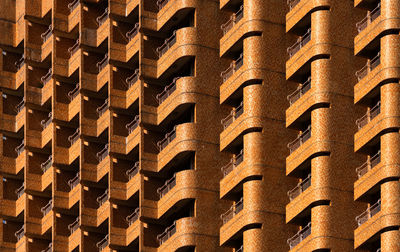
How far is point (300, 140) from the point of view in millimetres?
132250

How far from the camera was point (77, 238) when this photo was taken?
14438 centimetres

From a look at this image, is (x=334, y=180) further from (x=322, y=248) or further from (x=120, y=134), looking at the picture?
(x=120, y=134)

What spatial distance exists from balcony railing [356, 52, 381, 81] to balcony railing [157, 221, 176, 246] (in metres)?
15.5

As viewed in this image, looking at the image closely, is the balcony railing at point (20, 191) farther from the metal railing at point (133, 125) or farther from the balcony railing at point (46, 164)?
the metal railing at point (133, 125)

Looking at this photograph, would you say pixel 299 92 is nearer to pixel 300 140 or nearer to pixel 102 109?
pixel 300 140

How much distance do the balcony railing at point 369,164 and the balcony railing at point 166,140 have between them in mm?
14902

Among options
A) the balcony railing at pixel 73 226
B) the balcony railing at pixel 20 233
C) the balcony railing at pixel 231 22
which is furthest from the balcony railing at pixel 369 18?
the balcony railing at pixel 20 233

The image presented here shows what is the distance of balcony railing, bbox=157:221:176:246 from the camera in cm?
13700

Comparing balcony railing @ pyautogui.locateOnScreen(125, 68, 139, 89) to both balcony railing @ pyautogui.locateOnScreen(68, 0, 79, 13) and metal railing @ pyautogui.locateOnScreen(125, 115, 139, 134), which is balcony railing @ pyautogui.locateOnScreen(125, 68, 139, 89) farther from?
balcony railing @ pyautogui.locateOnScreen(68, 0, 79, 13)

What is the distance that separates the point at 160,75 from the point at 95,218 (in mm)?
10702

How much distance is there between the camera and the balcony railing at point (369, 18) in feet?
429

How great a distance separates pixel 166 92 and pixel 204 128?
15.7 ft

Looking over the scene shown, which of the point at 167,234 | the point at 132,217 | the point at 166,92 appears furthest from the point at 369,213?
the point at 132,217

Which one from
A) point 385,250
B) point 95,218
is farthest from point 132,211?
point 385,250
